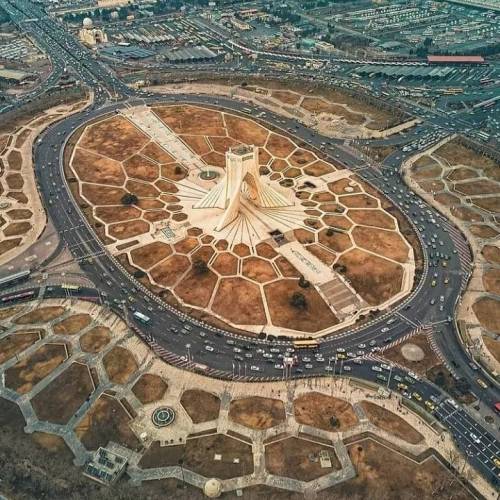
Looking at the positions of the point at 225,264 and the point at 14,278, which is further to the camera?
the point at 225,264

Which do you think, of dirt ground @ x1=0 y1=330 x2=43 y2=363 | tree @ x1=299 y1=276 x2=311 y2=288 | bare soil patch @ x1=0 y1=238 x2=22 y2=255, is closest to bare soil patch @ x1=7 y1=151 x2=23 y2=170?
bare soil patch @ x1=0 y1=238 x2=22 y2=255

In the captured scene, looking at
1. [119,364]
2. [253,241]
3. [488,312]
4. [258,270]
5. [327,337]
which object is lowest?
[119,364]

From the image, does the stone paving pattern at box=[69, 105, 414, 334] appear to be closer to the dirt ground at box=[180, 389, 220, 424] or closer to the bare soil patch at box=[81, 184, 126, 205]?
the bare soil patch at box=[81, 184, 126, 205]

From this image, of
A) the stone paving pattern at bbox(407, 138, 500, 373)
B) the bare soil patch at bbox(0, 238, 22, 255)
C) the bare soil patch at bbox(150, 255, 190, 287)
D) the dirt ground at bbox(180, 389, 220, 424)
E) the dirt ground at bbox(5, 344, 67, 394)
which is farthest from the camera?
the bare soil patch at bbox(0, 238, 22, 255)

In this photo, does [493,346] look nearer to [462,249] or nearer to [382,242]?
[462,249]

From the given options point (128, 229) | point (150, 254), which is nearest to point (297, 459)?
point (150, 254)

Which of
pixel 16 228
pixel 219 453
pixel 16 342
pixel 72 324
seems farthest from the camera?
pixel 16 228
